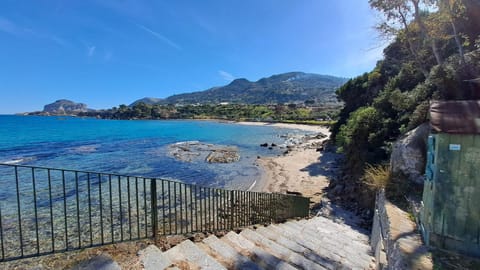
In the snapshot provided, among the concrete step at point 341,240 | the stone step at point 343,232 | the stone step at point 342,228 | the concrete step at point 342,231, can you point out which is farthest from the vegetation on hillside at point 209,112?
the concrete step at point 341,240

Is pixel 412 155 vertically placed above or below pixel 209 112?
below

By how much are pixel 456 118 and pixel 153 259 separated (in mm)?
4045

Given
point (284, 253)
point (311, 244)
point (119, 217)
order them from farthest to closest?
point (119, 217)
point (311, 244)
point (284, 253)

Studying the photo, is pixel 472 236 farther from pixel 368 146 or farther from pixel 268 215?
pixel 368 146

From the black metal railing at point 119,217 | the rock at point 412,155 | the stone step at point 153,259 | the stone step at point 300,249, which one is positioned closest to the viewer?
the stone step at point 153,259

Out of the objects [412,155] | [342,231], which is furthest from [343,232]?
[412,155]

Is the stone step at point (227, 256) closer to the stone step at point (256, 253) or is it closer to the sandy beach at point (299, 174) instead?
the stone step at point (256, 253)

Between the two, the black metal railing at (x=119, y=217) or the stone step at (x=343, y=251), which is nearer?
the stone step at (x=343, y=251)

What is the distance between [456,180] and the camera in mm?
2932

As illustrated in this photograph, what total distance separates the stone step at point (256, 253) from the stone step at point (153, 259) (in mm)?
1177

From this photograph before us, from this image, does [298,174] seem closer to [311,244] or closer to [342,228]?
[342,228]

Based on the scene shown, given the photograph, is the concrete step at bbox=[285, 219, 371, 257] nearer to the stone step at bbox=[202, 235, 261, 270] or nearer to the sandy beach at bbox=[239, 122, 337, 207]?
the stone step at bbox=[202, 235, 261, 270]

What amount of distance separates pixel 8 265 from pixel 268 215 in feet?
18.6

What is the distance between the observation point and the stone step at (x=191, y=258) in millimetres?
2852
